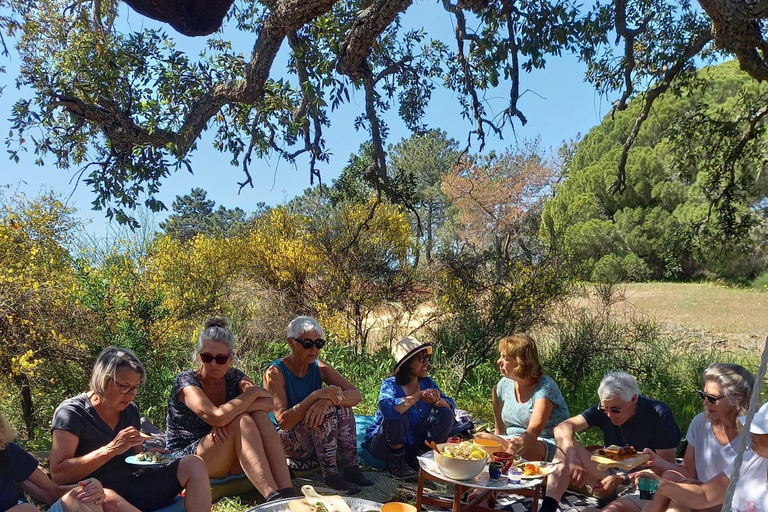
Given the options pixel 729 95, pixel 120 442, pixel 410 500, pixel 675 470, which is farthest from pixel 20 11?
pixel 729 95

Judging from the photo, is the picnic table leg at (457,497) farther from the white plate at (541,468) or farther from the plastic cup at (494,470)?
the white plate at (541,468)

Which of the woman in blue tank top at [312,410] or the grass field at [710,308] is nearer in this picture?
the woman in blue tank top at [312,410]

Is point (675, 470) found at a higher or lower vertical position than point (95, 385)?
lower

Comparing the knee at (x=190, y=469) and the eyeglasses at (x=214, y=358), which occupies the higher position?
the eyeglasses at (x=214, y=358)

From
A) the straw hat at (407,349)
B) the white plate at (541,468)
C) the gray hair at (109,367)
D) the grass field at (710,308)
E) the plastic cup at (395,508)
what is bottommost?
the grass field at (710,308)

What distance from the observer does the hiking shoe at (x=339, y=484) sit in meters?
3.20

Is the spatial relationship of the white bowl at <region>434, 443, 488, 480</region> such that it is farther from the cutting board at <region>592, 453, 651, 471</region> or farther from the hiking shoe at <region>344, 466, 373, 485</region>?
the hiking shoe at <region>344, 466, 373, 485</region>

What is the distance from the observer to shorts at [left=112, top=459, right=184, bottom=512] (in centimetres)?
244

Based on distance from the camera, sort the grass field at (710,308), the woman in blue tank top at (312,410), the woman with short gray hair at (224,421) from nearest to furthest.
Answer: the woman with short gray hair at (224,421) → the woman in blue tank top at (312,410) → the grass field at (710,308)

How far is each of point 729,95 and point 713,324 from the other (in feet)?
37.0

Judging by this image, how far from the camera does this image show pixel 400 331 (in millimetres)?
7148

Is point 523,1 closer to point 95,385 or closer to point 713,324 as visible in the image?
point 95,385

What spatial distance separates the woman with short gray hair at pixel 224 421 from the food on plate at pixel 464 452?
2.61 ft

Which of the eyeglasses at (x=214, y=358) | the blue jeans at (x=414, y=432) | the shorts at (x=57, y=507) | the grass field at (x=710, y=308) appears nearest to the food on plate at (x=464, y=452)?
the blue jeans at (x=414, y=432)
